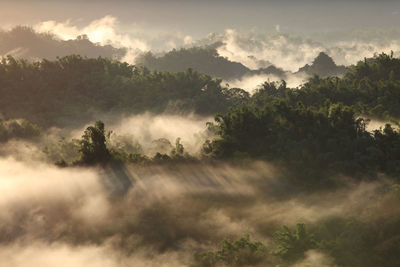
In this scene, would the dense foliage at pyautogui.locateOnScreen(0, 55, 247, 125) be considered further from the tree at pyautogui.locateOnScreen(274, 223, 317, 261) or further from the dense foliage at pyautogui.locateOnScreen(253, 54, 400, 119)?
the tree at pyautogui.locateOnScreen(274, 223, 317, 261)

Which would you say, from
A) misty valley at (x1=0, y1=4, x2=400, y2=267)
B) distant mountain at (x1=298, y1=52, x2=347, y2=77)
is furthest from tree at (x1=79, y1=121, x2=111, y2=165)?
distant mountain at (x1=298, y1=52, x2=347, y2=77)

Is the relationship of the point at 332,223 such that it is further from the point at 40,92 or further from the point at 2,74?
the point at 2,74

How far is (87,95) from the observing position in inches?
3622

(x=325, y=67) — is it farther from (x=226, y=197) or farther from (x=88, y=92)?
(x=226, y=197)

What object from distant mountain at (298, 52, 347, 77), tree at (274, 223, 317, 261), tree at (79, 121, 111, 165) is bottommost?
tree at (274, 223, 317, 261)

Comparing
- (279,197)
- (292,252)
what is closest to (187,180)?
(279,197)

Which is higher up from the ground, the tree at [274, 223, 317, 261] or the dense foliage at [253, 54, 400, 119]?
the dense foliage at [253, 54, 400, 119]

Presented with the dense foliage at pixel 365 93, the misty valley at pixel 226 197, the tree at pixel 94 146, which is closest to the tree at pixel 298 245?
the misty valley at pixel 226 197

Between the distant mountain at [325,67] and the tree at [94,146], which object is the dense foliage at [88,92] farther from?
the distant mountain at [325,67]

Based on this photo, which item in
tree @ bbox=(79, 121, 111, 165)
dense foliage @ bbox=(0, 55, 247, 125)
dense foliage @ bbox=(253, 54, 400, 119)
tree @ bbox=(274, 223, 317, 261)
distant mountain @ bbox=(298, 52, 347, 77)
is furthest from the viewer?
distant mountain @ bbox=(298, 52, 347, 77)

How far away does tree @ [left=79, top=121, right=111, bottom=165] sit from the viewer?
35.0 meters

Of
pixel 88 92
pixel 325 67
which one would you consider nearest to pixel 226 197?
pixel 88 92

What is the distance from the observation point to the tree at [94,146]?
35.0 m

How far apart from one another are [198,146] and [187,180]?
30.5 feet
